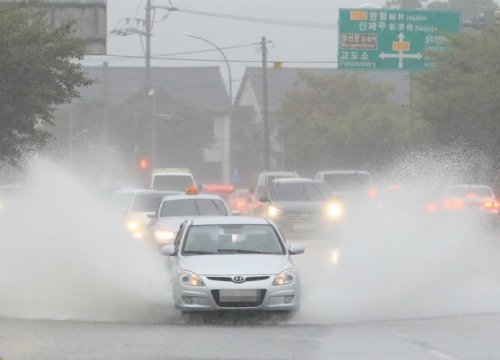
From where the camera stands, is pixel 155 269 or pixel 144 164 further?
pixel 144 164

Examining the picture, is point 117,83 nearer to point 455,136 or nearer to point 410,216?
point 455,136

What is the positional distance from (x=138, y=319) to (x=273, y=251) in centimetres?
196

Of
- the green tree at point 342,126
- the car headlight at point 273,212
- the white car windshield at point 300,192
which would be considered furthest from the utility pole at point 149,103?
the car headlight at point 273,212

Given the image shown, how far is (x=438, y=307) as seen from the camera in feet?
59.5

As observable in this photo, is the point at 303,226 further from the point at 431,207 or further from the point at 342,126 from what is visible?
the point at 342,126

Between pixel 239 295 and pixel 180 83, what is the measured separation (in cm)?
9997

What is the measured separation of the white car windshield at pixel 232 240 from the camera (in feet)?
55.4

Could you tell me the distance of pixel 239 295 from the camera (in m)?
15.6

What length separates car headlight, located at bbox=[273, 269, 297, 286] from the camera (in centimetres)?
1585

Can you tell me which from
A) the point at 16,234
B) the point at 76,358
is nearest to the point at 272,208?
the point at 16,234

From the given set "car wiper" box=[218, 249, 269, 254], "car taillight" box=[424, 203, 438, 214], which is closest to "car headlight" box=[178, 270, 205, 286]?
"car wiper" box=[218, 249, 269, 254]

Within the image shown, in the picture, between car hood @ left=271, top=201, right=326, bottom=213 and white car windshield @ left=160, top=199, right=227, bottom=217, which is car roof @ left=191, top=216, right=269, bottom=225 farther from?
car hood @ left=271, top=201, right=326, bottom=213

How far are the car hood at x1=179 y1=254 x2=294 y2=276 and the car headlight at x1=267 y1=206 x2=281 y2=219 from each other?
1774 cm

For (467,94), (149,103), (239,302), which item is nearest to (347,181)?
(467,94)
